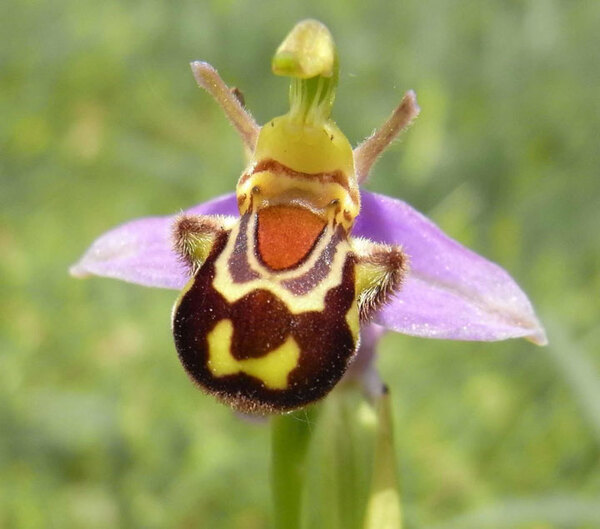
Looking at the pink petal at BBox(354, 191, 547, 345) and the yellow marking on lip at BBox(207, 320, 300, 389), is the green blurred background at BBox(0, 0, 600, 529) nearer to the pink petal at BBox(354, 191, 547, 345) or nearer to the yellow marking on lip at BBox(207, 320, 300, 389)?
the pink petal at BBox(354, 191, 547, 345)

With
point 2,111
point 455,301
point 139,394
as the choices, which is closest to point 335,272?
point 455,301

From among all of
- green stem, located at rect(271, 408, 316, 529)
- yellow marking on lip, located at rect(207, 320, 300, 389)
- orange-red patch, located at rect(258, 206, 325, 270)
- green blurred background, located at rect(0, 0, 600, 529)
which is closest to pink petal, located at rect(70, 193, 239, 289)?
orange-red patch, located at rect(258, 206, 325, 270)

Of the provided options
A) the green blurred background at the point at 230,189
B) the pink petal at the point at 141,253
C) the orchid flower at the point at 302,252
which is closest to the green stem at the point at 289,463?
the orchid flower at the point at 302,252

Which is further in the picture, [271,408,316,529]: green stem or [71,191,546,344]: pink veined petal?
[71,191,546,344]: pink veined petal

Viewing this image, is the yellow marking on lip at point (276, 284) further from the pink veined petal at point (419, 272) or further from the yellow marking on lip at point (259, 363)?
the pink veined petal at point (419, 272)

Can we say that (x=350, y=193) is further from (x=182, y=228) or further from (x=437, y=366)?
(x=437, y=366)

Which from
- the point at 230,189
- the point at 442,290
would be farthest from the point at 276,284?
→ the point at 230,189
